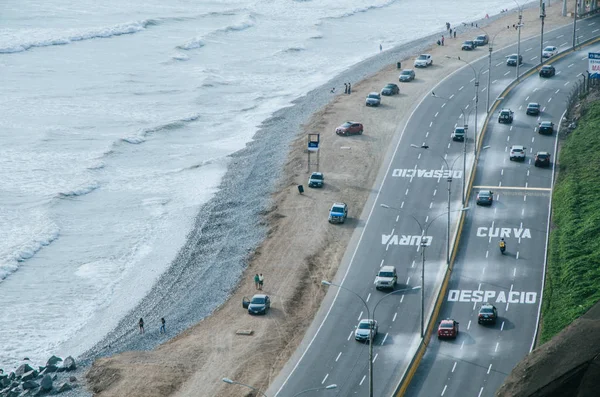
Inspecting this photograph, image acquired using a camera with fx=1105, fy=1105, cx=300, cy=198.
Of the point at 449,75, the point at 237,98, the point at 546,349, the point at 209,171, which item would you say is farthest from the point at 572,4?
the point at 546,349

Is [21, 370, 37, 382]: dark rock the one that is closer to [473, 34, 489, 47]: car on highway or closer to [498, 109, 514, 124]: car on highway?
[498, 109, 514, 124]: car on highway

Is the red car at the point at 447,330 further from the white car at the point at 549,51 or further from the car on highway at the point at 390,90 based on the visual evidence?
the white car at the point at 549,51

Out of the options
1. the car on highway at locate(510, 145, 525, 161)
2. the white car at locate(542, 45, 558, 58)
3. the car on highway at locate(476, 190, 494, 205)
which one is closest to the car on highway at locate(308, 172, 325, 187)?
the car on highway at locate(476, 190, 494, 205)

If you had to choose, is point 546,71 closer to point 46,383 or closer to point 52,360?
point 52,360

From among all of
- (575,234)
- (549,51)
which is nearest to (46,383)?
(575,234)

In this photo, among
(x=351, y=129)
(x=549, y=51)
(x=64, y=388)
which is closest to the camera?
(x=64, y=388)
